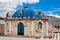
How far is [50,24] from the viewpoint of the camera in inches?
202

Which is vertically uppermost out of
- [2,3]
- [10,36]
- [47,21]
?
[2,3]

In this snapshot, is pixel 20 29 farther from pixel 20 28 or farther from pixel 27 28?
pixel 27 28

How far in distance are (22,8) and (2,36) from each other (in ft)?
2.56

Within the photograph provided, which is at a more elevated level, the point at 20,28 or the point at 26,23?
the point at 26,23

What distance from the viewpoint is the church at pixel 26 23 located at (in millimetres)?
5137

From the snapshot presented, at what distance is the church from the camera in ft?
16.9

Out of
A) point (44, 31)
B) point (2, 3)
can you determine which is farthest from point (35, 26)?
point (2, 3)

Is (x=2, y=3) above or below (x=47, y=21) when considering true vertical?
above

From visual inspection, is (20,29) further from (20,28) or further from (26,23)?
(26,23)

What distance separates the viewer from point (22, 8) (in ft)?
Result: 17.2

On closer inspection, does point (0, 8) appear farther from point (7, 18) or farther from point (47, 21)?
point (47, 21)

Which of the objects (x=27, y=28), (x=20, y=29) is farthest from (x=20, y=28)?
(x=27, y=28)

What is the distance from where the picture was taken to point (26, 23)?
5184 millimetres

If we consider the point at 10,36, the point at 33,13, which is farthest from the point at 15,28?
the point at 33,13
